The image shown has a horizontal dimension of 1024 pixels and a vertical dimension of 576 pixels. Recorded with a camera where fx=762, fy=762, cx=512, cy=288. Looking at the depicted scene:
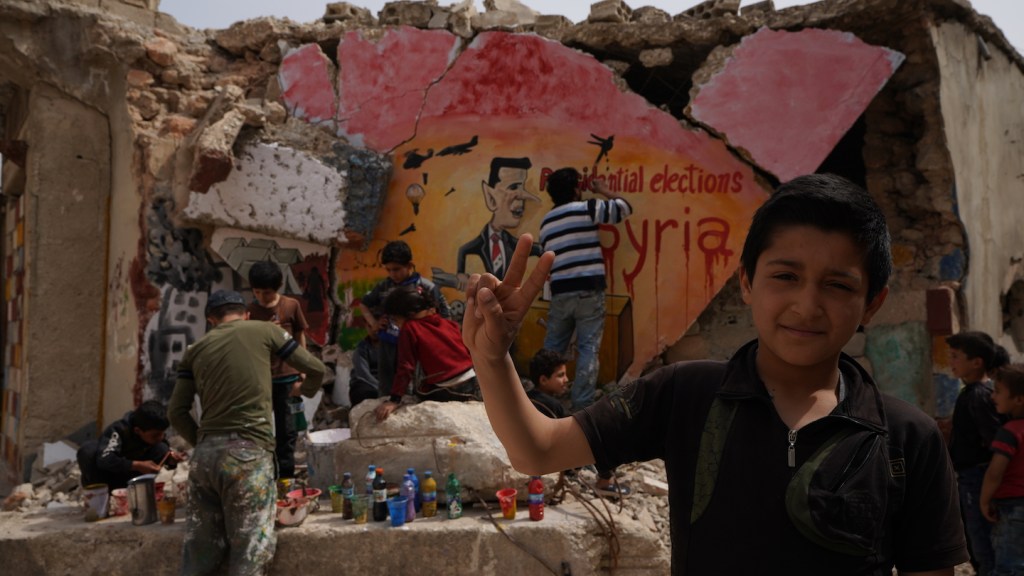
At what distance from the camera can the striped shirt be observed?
556 centimetres

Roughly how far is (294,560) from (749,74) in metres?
4.61

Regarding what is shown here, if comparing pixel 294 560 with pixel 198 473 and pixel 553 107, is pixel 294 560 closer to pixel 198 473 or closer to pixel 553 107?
pixel 198 473

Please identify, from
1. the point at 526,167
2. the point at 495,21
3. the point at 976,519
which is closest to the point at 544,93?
the point at 526,167

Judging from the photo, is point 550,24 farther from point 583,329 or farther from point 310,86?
point 583,329

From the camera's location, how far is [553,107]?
6.30m

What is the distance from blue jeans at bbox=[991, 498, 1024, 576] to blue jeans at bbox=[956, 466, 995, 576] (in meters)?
0.30

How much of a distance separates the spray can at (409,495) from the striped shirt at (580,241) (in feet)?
6.72

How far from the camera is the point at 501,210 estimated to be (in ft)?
21.0

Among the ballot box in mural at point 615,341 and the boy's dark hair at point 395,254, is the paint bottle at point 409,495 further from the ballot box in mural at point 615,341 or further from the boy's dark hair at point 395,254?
the ballot box in mural at point 615,341

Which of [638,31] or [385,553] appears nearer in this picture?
[385,553]

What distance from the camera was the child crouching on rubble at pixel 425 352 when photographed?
4496 mm

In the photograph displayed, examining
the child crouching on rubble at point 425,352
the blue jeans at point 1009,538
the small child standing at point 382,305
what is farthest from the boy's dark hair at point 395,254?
the blue jeans at point 1009,538

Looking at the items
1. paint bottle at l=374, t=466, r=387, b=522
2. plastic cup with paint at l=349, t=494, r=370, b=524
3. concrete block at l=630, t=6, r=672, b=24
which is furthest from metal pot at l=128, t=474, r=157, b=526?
concrete block at l=630, t=6, r=672, b=24

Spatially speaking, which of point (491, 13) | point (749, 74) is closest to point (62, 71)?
point (491, 13)
